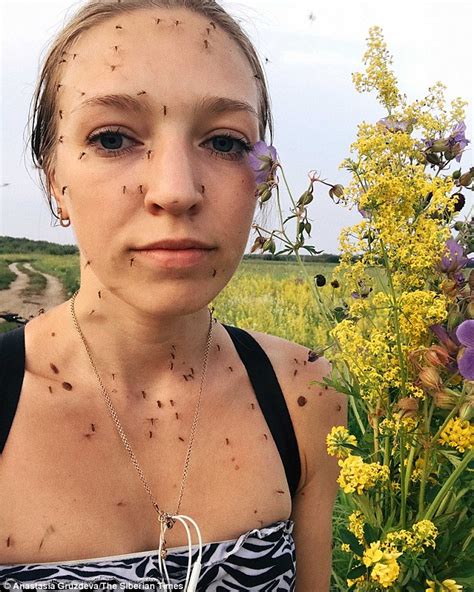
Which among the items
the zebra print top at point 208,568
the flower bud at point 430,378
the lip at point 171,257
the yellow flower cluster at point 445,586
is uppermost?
the lip at point 171,257

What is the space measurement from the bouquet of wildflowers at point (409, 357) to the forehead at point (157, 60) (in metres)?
0.32

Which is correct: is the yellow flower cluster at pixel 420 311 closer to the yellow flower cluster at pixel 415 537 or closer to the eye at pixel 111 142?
the yellow flower cluster at pixel 415 537

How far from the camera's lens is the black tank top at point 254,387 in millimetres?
1525

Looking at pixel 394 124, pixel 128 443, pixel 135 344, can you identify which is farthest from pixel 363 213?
pixel 128 443

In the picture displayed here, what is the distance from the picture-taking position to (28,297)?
28.1ft

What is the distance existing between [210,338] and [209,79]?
71cm

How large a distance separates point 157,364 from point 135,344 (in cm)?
10

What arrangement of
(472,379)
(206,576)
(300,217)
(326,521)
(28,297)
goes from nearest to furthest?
(472,379) < (300,217) < (206,576) < (326,521) < (28,297)

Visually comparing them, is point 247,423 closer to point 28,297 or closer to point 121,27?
point 121,27

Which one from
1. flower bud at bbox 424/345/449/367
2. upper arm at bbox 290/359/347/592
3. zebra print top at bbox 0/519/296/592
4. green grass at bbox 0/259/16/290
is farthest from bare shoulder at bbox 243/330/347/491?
green grass at bbox 0/259/16/290

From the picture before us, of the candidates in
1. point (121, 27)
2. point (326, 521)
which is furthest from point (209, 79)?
point (326, 521)

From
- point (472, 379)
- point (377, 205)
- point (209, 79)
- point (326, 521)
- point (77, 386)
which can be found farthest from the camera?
point (326, 521)

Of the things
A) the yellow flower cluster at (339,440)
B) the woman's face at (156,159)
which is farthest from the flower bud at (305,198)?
the yellow flower cluster at (339,440)

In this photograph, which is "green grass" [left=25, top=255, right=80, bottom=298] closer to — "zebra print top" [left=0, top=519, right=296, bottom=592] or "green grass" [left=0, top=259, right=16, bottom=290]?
"green grass" [left=0, top=259, right=16, bottom=290]
